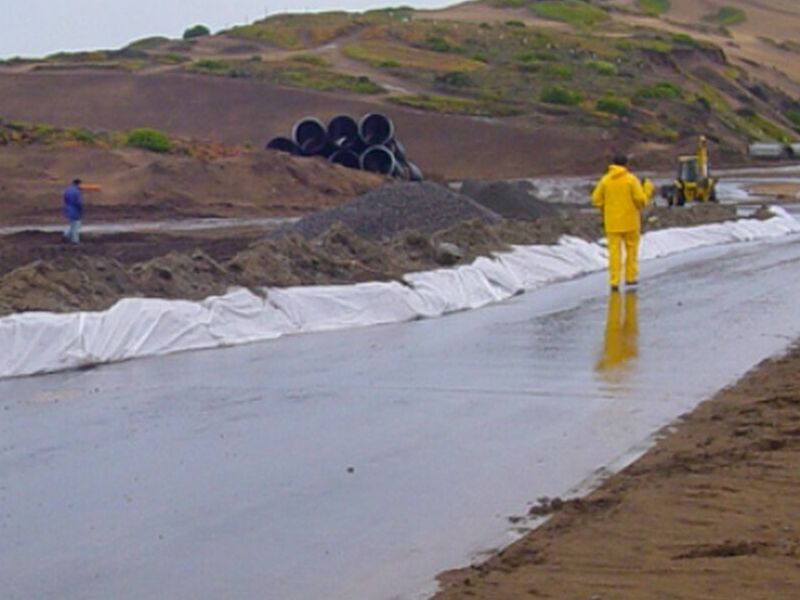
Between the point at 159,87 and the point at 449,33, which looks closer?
the point at 159,87

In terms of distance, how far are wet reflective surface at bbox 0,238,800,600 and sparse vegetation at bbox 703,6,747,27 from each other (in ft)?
469

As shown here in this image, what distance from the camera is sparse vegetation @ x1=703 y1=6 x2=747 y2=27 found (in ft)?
516

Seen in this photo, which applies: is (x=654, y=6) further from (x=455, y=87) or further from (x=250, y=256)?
(x=250, y=256)

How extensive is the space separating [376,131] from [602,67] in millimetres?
44191

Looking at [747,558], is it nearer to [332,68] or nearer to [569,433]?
[569,433]

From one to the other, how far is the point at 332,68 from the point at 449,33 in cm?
2044

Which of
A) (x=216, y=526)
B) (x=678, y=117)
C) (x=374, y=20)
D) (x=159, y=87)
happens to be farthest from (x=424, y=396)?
(x=374, y=20)

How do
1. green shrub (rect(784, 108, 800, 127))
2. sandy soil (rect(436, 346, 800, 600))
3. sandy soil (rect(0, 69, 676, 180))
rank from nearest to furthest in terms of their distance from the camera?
sandy soil (rect(436, 346, 800, 600)), sandy soil (rect(0, 69, 676, 180)), green shrub (rect(784, 108, 800, 127))

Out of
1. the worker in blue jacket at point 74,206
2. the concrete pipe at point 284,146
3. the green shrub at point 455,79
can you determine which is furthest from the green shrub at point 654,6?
the worker in blue jacket at point 74,206

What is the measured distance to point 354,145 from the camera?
57.8 meters

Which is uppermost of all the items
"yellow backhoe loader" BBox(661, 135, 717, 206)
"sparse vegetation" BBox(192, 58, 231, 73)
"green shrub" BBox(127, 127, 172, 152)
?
"sparse vegetation" BBox(192, 58, 231, 73)

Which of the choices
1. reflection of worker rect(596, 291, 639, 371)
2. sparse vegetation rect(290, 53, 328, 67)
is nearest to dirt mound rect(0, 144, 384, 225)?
reflection of worker rect(596, 291, 639, 371)

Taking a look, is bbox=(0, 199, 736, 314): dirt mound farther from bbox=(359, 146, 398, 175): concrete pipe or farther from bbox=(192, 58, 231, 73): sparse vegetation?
bbox=(192, 58, 231, 73): sparse vegetation

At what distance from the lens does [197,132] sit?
75.0 m
